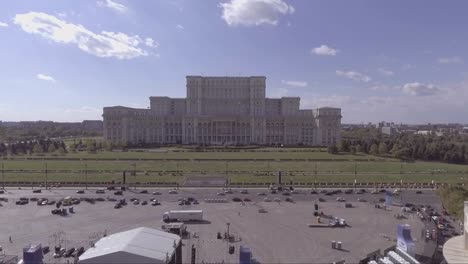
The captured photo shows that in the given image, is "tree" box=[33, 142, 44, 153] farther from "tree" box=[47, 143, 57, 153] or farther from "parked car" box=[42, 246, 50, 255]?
"parked car" box=[42, 246, 50, 255]

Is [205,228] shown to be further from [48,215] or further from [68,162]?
[68,162]

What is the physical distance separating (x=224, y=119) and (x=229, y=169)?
163 feet

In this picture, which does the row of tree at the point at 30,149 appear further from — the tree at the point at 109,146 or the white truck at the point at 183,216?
the white truck at the point at 183,216

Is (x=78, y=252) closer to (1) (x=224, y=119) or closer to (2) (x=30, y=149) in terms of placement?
(2) (x=30, y=149)

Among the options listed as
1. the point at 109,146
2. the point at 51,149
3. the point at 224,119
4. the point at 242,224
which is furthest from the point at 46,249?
the point at 224,119

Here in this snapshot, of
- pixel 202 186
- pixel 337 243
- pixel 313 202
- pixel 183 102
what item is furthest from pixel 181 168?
pixel 183 102

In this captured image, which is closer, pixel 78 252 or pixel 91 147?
pixel 78 252

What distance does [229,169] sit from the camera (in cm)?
4931

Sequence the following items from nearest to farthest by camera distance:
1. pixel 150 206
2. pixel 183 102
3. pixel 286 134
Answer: pixel 150 206 → pixel 286 134 → pixel 183 102

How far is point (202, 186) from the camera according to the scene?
126 feet

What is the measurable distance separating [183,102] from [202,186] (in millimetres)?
73014

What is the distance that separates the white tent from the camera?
14.6 metres

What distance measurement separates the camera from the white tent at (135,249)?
47.9 ft

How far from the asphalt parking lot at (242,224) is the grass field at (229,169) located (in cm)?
758
